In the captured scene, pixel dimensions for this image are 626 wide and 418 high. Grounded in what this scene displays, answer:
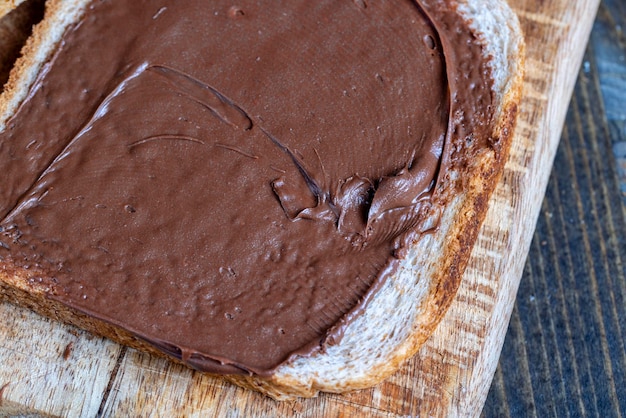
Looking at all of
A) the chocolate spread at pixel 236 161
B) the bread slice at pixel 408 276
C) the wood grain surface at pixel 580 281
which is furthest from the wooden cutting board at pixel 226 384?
the wood grain surface at pixel 580 281

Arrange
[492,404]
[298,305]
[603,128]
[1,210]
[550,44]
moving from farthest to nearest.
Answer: [603,128]
[550,44]
[492,404]
[1,210]
[298,305]

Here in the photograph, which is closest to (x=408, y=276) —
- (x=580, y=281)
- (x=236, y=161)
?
(x=236, y=161)

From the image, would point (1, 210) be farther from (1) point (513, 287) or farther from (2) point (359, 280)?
(1) point (513, 287)

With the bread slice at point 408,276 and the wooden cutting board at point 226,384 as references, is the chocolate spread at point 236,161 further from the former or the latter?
the wooden cutting board at point 226,384

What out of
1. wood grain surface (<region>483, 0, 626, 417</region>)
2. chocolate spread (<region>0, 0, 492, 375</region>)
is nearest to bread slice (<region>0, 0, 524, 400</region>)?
chocolate spread (<region>0, 0, 492, 375</region>)

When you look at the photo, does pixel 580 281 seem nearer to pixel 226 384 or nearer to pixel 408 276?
pixel 408 276

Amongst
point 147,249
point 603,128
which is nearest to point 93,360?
point 147,249
